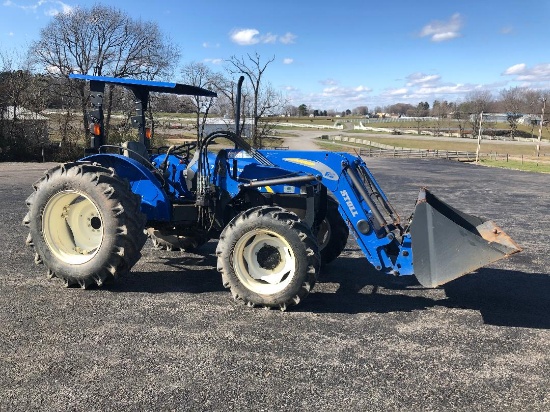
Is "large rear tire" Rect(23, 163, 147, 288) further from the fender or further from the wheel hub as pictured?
the wheel hub

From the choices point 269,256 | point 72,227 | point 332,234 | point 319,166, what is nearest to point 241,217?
point 269,256

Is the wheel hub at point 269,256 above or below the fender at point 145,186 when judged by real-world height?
below

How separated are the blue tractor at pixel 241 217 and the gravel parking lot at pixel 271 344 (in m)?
0.40

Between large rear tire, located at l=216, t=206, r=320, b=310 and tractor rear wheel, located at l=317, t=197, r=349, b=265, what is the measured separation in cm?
142

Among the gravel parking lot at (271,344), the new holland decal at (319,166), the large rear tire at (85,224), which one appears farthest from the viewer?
the new holland decal at (319,166)

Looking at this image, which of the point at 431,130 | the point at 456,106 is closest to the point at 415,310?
the point at 431,130

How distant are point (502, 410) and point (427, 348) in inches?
36.8

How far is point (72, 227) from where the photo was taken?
562 centimetres

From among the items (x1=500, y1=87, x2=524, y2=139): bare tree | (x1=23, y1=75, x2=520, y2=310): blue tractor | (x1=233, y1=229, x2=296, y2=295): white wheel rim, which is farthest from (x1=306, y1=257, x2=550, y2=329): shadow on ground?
(x1=500, y1=87, x2=524, y2=139): bare tree

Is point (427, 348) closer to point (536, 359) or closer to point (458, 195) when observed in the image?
point (536, 359)

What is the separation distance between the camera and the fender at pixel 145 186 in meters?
5.62

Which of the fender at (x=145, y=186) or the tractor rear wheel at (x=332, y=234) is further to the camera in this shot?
the tractor rear wheel at (x=332, y=234)

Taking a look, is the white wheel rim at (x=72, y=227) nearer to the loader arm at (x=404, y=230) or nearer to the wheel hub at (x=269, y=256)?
the wheel hub at (x=269, y=256)

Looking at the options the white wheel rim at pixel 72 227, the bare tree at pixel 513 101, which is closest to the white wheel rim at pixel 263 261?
the white wheel rim at pixel 72 227
